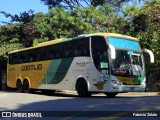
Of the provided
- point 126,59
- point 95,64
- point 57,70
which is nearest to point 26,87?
point 57,70

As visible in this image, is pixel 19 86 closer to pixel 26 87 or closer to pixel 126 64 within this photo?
pixel 26 87

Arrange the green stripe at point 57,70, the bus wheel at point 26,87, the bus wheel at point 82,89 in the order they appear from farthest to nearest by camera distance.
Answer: the bus wheel at point 26,87 → the green stripe at point 57,70 → the bus wheel at point 82,89

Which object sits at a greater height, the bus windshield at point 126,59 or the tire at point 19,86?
the bus windshield at point 126,59

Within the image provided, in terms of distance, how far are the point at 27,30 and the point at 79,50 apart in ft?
49.1

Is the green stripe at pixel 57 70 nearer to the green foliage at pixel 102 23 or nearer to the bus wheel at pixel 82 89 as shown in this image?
the bus wheel at pixel 82 89

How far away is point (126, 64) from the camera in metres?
19.8

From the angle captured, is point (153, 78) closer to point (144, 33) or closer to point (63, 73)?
point (144, 33)

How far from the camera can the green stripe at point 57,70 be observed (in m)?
22.5

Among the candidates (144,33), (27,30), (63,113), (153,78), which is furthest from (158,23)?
(63,113)

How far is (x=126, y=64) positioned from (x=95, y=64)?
1601 mm

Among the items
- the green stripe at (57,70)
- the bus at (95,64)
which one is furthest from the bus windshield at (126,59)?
the green stripe at (57,70)

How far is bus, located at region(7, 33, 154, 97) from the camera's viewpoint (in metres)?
19.6

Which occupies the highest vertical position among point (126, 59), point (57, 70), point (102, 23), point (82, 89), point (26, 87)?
point (102, 23)

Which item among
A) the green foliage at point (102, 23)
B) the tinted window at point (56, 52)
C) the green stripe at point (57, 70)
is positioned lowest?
the green stripe at point (57, 70)
